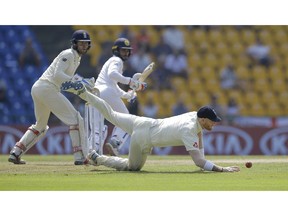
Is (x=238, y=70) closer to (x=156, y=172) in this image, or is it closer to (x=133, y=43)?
(x=133, y=43)

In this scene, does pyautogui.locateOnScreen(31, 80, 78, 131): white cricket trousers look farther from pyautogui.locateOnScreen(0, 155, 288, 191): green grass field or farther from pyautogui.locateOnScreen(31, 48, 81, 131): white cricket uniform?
pyautogui.locateOnScreen(0, 155, 288, 191): green grass field

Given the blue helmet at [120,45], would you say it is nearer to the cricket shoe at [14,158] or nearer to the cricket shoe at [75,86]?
the cricket shoe at [75,86]

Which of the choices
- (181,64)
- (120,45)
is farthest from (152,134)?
(181,64)

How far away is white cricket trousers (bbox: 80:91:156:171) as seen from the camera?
341 inches

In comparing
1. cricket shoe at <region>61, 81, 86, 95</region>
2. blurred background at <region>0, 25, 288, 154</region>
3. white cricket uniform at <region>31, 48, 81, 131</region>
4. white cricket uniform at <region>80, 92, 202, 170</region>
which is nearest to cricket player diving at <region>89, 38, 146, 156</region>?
white cricket uniform at <region>31, 48, 81, 131</region>

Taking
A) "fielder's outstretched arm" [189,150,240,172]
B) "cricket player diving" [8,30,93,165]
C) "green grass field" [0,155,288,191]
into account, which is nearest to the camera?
"green grass field" [0,155,288,191]

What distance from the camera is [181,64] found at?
681 inches

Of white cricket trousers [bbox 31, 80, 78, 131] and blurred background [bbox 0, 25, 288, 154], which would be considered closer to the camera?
white cricket trousers [bbox 31, 80, 78, 131]

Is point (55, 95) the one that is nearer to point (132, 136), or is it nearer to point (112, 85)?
point (112, 85)

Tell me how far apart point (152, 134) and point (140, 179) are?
704 millimetres

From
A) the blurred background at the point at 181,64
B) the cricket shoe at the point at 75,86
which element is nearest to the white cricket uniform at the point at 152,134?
the cricket shoe at the point at 75,86

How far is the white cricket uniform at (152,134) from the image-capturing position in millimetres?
8477

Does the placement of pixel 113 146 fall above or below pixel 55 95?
below

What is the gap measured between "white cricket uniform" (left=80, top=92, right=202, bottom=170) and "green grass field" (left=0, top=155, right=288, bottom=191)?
0.15m
